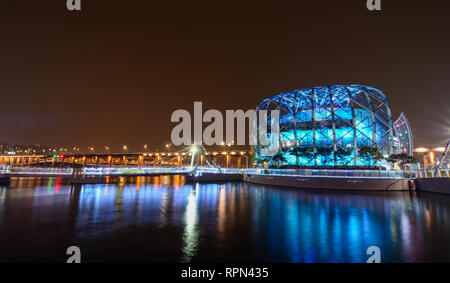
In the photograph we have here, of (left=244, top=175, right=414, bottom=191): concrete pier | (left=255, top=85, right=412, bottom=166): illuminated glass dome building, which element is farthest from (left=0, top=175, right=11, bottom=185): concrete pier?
(left=255, top=85, right=412, bottom=166): illuminated glass dome building

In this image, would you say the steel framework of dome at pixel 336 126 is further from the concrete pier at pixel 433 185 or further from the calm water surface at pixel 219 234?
the calm water surface at pixel 219 234

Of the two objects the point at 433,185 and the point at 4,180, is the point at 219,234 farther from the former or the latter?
the point at 4,180

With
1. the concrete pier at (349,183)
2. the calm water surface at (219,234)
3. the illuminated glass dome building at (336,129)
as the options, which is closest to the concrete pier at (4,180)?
the calm water surface at (219,234)

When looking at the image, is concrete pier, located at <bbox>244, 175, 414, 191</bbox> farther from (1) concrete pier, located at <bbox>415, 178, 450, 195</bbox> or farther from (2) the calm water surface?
(2) the calm water surface

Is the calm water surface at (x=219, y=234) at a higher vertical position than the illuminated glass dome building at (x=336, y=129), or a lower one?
lower

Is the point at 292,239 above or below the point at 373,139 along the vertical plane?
below

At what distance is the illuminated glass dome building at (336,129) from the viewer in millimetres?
51281

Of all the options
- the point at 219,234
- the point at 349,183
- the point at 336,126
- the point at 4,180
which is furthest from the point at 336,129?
the point at 4,180

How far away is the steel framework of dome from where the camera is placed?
2050 inches
